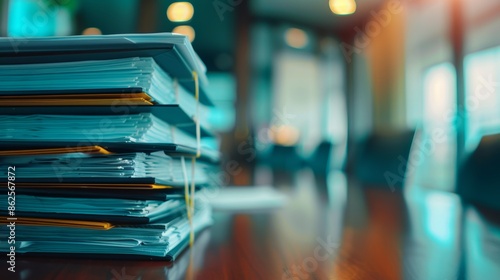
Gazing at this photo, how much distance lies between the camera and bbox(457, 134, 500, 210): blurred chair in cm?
91

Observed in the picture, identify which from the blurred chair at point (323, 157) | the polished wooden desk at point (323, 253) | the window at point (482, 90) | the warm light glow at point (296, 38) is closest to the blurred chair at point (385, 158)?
the window at point (482, 90)

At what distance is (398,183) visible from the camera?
165 cm

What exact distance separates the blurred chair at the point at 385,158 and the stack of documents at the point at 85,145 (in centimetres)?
137

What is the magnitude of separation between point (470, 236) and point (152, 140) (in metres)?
0.46

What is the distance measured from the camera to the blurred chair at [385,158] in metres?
1.65

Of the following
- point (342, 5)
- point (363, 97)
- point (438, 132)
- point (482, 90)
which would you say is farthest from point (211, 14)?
point (482, 90)

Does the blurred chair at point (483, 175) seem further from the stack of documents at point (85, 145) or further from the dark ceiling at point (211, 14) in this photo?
the dark ceiling at point (211, 14)

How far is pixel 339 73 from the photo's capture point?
6.62m

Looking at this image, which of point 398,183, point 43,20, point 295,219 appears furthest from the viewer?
point 43,20

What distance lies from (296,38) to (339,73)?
3.45 feet

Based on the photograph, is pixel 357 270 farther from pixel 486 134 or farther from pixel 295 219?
pixel 486 134

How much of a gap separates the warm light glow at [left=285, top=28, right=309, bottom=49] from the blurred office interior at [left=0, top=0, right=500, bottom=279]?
1.4 inches

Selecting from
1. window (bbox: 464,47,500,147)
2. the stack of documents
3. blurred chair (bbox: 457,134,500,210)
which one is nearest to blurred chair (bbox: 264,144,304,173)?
window (bbox: 464,47,500,147)

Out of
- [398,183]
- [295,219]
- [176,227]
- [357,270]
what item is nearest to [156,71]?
[176,227]
